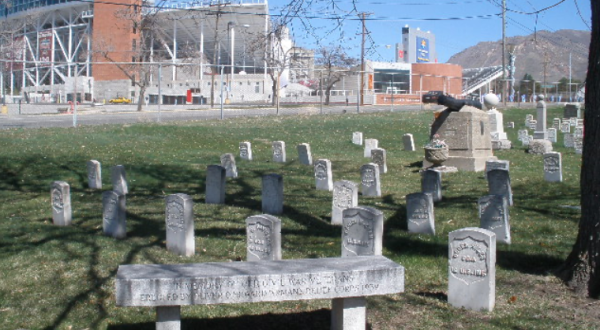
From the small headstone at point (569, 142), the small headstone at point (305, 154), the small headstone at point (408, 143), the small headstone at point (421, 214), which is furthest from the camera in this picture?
the small headstone at point (569, 142)

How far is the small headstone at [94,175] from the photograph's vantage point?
13.7 meters

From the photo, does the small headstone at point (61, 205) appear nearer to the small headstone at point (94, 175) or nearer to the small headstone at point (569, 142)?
the small headstone at point (94, 175)

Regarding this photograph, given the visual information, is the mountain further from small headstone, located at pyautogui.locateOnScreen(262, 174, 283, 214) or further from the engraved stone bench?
small headstone, located at pyautogui.locateOnScreen(262, 174, 283, 214)

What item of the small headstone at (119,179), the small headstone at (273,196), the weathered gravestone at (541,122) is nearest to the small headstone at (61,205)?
the small headstone at (119,179)

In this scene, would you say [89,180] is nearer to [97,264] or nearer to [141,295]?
[97,264]

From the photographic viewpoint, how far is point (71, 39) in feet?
201

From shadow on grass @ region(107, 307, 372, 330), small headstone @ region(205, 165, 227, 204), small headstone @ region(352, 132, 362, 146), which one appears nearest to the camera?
shadow on grass @ region(107, 307, 372, 330)

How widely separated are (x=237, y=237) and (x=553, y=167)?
27.5ft

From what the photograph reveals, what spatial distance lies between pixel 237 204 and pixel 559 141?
18.6 m

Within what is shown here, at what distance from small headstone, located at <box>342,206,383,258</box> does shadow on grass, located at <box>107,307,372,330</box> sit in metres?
1.10

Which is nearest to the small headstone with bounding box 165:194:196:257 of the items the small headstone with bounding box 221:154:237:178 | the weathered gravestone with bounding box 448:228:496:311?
the weathered gravestone with bounding box 448:228:496:311

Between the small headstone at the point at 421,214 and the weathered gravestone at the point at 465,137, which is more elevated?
the weathered gravestone at the point at 465,137

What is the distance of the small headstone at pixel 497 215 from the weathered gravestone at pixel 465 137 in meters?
8.26

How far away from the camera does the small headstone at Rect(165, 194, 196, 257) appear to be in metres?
8.37
